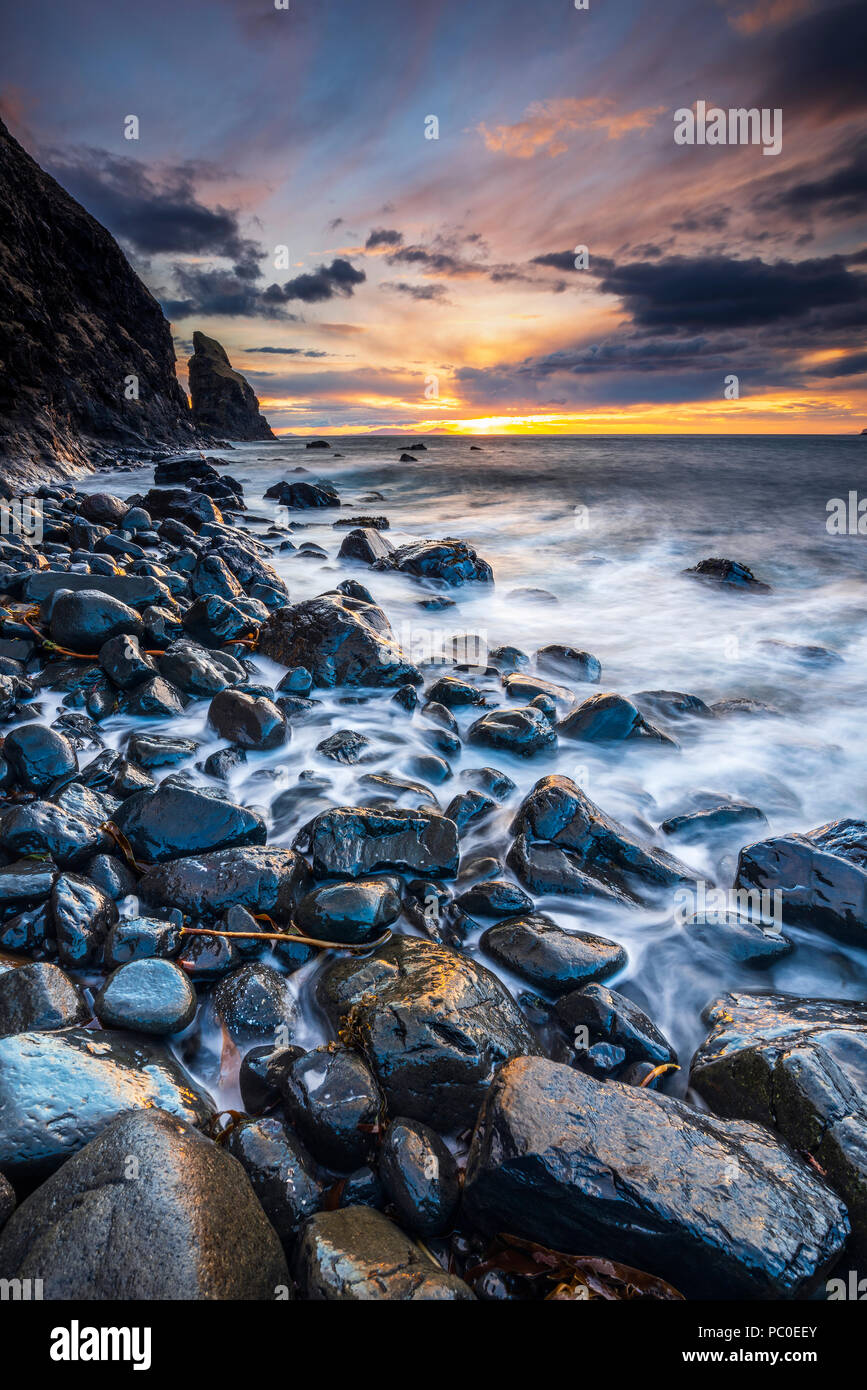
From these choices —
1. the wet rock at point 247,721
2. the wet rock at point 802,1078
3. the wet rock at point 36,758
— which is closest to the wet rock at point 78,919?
the wet rock at point 36,758

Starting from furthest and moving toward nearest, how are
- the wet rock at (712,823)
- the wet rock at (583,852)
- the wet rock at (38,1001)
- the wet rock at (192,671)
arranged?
the wet rock at (192,671) < the wet rock at (712,823) < the wet rock at (583,852) < the wet rock at (38,1001)

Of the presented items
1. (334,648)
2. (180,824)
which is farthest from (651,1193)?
(334,648)

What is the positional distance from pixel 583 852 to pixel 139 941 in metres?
2.20

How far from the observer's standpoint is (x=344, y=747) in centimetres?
410

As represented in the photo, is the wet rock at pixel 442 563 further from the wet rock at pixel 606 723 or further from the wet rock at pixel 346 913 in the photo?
the wet rock at pixel 346 913

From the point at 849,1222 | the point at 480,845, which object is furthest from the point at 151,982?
the point at 849,1222

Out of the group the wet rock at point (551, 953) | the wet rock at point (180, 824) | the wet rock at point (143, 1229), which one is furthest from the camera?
the wet rock at point (180, 824)

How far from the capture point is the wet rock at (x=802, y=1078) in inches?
67.9

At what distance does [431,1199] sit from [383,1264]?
26 cm

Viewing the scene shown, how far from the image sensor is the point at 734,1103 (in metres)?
1.97

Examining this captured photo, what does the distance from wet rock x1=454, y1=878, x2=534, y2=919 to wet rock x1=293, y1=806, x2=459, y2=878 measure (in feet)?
0.62

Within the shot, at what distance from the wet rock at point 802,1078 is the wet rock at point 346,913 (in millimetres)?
1308

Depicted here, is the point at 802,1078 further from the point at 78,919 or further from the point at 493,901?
the point at 78,919

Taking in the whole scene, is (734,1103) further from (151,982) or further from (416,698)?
(416,698)
